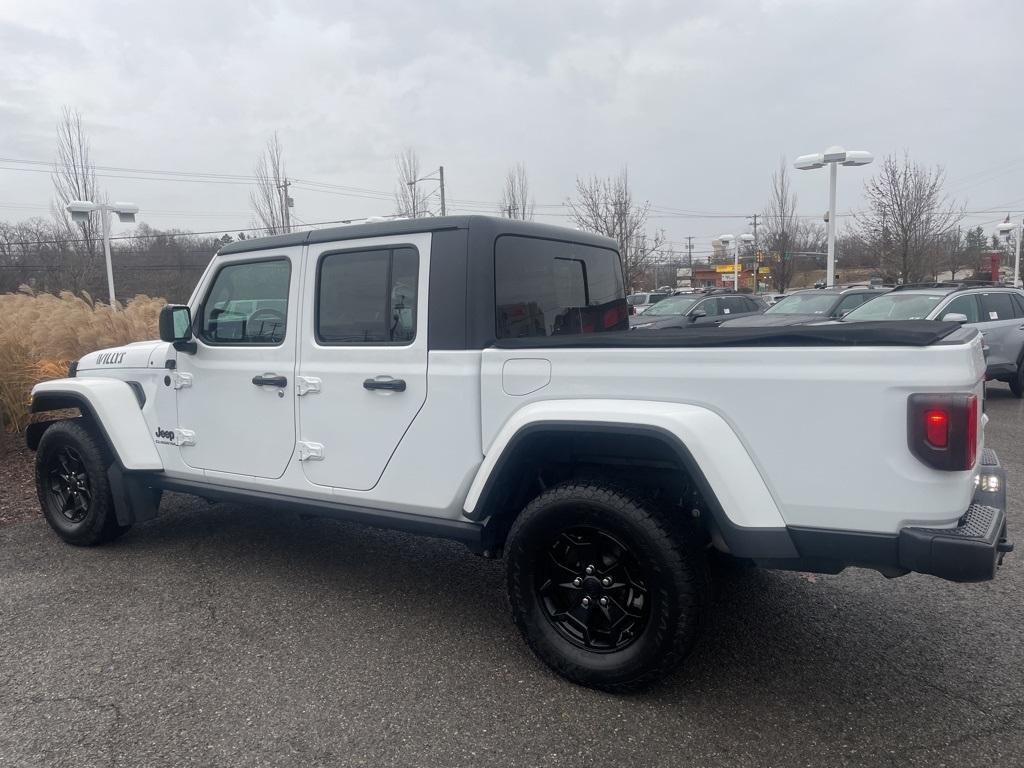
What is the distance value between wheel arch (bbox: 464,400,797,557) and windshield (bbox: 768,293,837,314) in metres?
13.2

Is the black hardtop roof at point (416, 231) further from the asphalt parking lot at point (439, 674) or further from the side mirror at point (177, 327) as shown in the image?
the asphalt parking lot at point (439, 674)

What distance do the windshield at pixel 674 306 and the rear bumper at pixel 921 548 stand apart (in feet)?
53.0

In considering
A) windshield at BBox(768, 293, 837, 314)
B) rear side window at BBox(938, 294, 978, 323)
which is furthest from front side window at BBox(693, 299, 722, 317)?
rear side window at BBox(938, 294, 978, 323)

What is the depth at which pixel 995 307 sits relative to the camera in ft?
37.7

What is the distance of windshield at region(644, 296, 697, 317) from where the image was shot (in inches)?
749

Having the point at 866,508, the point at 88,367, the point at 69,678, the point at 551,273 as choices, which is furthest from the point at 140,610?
the point at 866,508

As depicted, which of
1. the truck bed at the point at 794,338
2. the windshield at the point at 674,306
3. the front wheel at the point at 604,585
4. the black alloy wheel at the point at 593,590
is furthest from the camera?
the windshield at the point at 674,306

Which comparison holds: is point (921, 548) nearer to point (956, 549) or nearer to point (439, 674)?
point (956, 549)

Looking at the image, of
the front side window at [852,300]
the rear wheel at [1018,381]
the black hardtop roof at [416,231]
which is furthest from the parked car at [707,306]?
the black hardtop roof at [416,231]

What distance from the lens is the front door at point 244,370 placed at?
402 centimetres

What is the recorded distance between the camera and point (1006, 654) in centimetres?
344

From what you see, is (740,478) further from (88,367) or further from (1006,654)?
(88,367)

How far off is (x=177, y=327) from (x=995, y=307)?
455 inches

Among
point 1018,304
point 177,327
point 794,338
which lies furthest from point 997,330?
point 177,327
